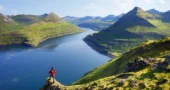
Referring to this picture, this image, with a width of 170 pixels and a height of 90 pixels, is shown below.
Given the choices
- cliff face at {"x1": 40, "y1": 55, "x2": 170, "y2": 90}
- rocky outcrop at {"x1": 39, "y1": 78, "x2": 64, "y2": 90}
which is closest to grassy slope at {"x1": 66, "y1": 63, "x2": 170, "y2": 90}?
cliff face at {"x1": 40, "y1": 55, "x2": 170, "y2": 90}

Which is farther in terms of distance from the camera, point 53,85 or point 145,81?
point 53,85

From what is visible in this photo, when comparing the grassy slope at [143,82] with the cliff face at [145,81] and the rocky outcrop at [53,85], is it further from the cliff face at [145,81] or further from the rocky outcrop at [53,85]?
the rocky outcrop at [53,85]

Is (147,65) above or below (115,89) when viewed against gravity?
above

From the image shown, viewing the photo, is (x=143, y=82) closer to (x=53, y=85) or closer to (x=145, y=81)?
(x=145, y=81)

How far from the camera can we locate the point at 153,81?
41250mm

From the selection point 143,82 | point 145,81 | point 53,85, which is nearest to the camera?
point 143,82

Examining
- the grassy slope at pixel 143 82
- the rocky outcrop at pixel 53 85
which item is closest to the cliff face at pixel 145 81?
the grassy slope at pixel 143 82

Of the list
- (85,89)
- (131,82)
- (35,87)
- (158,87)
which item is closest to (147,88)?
(158,87)

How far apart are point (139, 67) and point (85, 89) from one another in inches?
606

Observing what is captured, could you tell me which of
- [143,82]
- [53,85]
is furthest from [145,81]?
[53,85]

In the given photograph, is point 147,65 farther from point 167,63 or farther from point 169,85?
point 169,85

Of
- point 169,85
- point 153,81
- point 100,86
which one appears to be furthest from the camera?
point 100,86

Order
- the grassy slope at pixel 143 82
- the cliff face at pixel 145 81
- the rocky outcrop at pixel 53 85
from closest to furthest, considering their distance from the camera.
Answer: the grassy slope at pixel 143 82
the cliff face at pixel 145 81
the rocky outcrop at pixel 53 85

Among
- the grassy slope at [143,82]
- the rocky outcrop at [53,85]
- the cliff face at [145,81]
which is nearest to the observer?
the grassy slope at [143,82]
